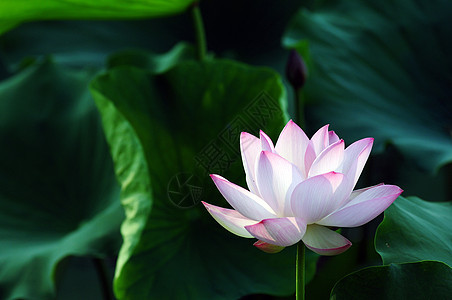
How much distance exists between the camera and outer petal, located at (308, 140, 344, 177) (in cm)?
38

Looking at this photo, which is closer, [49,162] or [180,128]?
[180,128]

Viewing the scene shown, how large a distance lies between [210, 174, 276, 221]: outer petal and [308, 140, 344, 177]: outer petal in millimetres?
45

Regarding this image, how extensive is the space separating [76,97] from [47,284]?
1.45 feet

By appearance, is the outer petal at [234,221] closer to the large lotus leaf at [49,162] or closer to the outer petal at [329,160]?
the outer petal at [329,160]

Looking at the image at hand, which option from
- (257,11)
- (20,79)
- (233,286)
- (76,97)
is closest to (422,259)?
(233,286)

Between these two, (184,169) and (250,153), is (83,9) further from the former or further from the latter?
(250,153)

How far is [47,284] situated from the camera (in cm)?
78

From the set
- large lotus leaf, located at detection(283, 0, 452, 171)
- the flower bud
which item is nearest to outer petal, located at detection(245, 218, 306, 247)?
the flower bud

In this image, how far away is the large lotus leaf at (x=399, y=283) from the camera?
17.9 inches

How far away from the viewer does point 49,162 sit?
106cm

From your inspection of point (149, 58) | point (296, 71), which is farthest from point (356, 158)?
point (149, 58)

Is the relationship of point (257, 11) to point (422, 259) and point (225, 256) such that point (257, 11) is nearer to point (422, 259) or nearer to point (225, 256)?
point (225, 256)

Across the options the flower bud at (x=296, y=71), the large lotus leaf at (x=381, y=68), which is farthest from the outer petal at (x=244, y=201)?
the large lotus leaf at (x=381, y=68)

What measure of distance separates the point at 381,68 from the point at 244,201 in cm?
78
